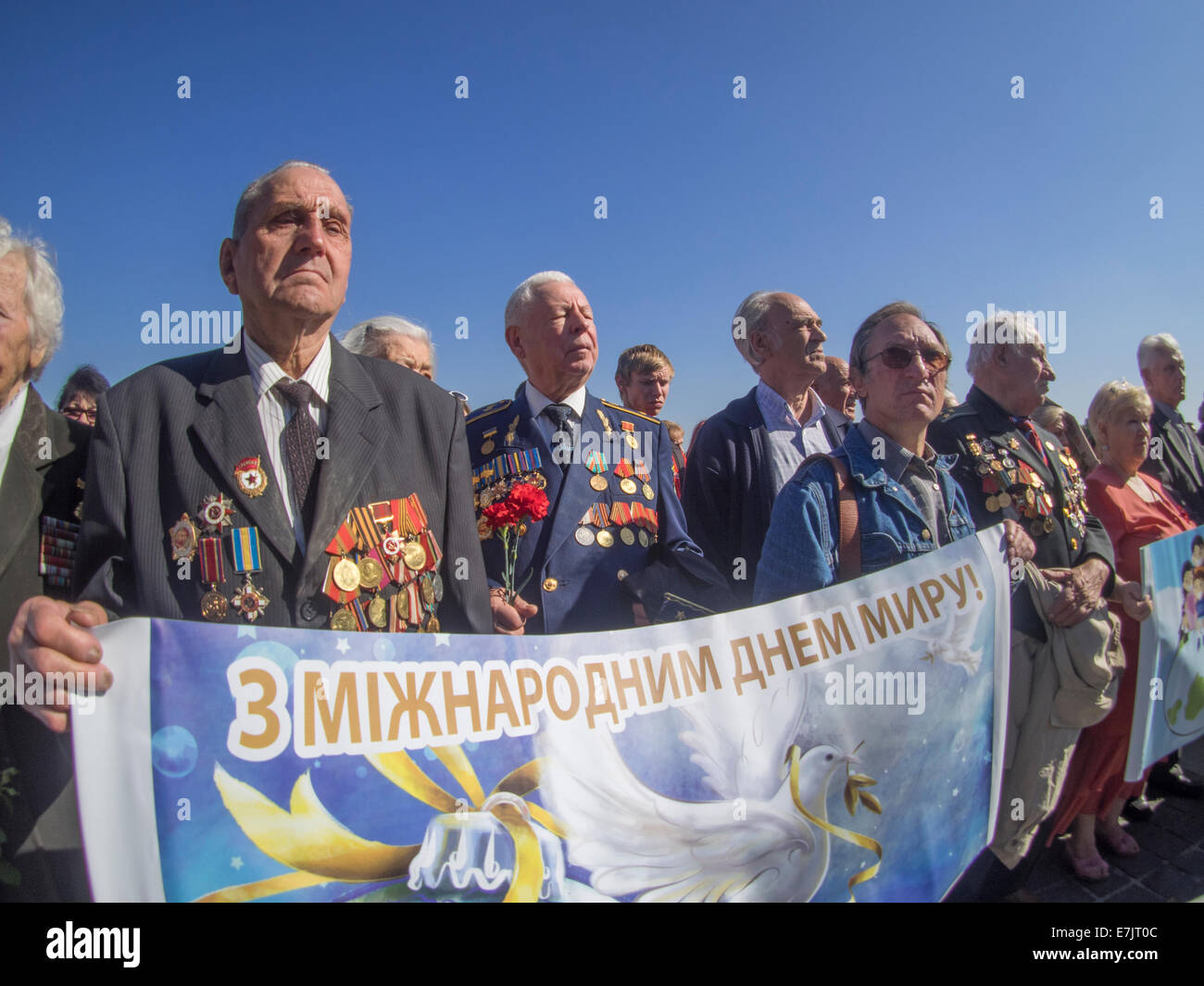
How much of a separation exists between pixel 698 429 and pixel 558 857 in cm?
218

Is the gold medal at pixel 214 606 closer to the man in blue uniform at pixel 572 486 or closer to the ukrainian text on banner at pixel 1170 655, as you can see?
the man in blue uniform at pixel 572 486

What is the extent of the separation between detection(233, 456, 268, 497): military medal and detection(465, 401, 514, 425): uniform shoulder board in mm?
1239

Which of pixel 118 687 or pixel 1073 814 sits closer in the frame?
pixel 118 687

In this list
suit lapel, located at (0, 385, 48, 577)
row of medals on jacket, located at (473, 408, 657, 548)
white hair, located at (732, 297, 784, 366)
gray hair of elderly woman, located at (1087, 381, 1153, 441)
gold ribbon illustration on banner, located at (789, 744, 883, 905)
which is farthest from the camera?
gray hair of elderly woman, located at (1087, 381, 1153, 441)

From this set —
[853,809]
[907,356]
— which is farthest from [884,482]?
[853,809]

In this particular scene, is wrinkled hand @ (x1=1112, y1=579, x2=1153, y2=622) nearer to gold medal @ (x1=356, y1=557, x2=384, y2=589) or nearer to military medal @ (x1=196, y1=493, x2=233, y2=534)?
gold medal @ (x1=356, y1=557, x2=384, y2=589)

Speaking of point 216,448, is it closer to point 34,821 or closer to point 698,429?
point 34,821

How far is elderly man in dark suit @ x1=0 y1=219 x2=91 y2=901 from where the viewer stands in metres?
2.04

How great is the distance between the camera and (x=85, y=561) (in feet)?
6.61

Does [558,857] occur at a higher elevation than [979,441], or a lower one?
lower

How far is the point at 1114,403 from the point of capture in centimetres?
401

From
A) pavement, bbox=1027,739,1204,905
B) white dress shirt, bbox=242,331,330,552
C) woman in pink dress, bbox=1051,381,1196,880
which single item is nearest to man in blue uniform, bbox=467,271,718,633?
white dress shirt, bbox=242,331,330,552
